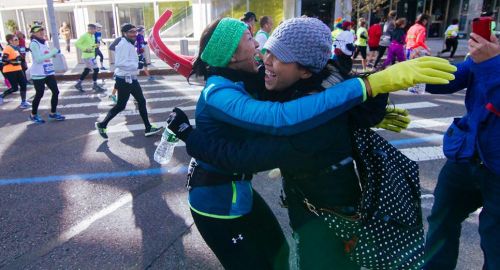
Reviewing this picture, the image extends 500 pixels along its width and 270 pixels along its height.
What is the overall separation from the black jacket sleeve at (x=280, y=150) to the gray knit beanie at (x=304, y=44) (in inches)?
10.1

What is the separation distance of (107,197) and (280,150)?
3353 mm

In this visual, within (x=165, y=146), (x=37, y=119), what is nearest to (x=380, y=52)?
(x=37, y=119)

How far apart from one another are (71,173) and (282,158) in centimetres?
435

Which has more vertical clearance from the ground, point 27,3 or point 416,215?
point 27,3

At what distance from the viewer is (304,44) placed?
1494 millimetres

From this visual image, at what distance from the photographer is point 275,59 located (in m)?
1.57

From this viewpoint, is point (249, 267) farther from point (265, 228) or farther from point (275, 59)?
point (275, 59)

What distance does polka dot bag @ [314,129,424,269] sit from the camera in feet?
5.16

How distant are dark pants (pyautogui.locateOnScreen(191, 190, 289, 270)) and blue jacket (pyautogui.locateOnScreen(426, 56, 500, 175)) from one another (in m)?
1.18

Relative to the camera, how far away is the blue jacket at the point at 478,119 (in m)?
1.95

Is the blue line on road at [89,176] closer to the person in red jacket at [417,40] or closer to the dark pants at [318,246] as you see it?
the dark pants at [318,246]

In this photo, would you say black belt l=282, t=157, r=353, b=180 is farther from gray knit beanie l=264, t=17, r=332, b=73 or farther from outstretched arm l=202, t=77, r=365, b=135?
gray knit beanie l=264, t=17, r=332, b=73

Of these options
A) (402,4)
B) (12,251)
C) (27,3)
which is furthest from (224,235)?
(27,3)

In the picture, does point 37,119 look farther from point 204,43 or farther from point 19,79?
point 204,43
